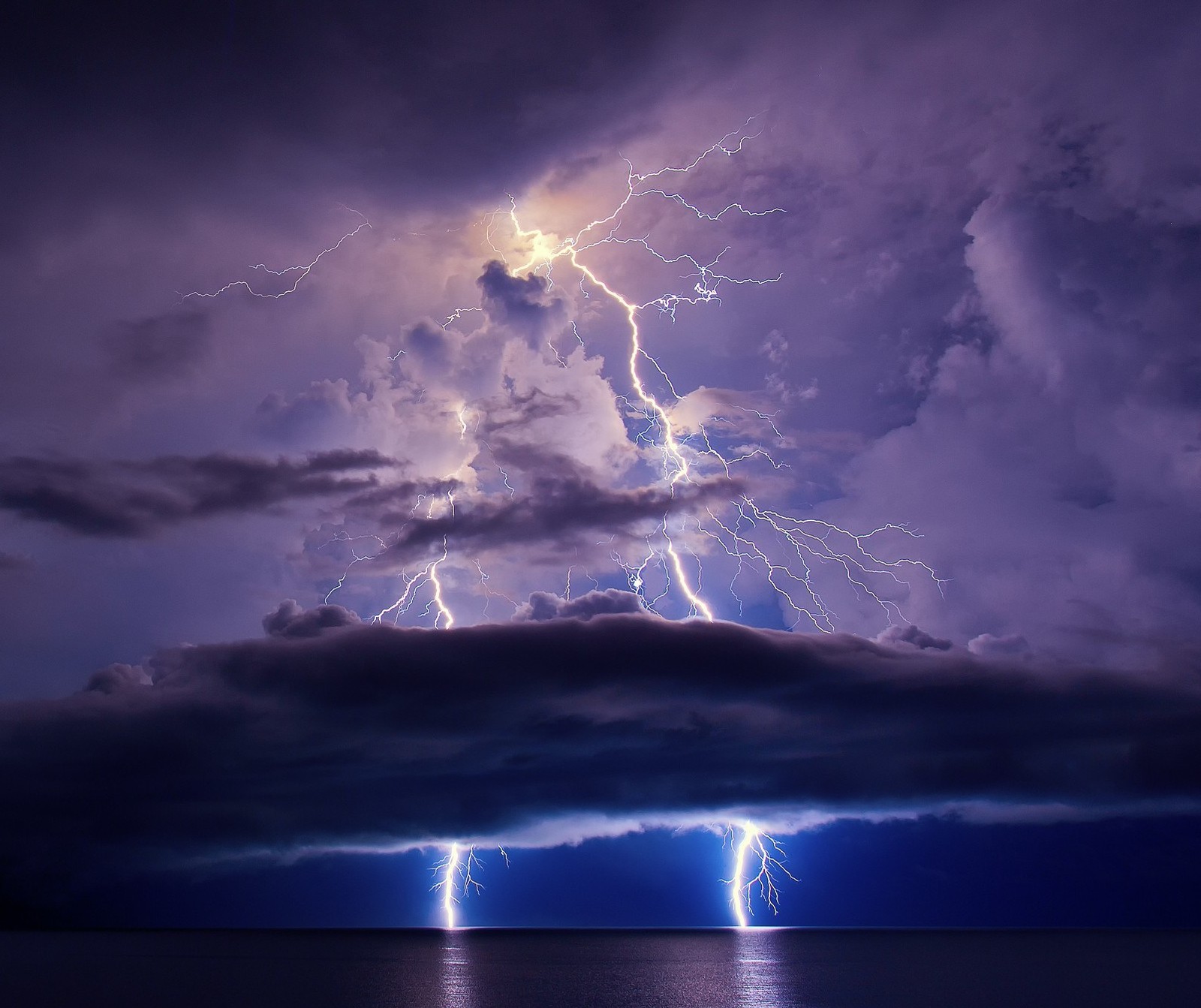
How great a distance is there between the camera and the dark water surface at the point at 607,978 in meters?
63.7

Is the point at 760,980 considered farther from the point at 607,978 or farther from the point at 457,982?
the point at 457,982

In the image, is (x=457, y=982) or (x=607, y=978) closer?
(x=457, y=982)

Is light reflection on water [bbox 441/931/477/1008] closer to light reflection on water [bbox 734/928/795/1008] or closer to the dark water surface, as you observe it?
the dark water surface

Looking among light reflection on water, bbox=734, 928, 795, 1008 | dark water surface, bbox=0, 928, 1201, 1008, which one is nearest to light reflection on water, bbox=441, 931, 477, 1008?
dark water surface, bbox=0, 928, 1201, 1008

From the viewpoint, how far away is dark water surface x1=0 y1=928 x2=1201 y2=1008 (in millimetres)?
63719

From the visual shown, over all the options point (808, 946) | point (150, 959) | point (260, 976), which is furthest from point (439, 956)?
point (808, 946)

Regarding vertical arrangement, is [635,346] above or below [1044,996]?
above

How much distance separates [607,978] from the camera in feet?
294

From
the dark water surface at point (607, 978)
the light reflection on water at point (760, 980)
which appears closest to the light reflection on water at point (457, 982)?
the dark water surface at point (607, 978)

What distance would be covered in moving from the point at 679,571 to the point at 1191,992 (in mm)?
55289

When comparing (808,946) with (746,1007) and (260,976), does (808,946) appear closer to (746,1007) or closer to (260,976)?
(260,976)

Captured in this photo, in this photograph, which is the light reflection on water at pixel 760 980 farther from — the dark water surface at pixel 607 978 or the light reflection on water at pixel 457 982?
the light reflection on water at pixel 457 982

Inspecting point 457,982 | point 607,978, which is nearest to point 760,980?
point 607,978

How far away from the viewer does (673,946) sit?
180 meters
